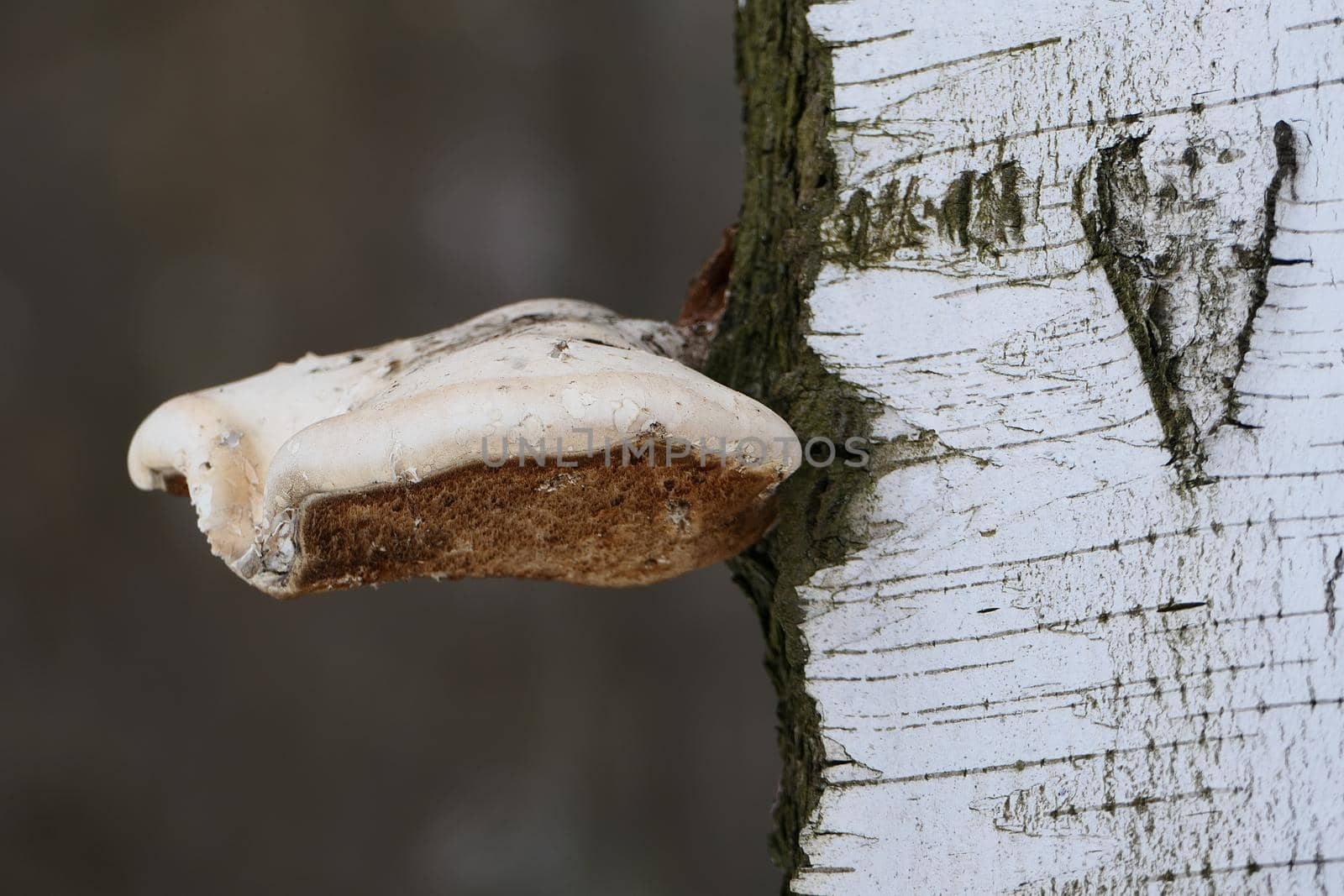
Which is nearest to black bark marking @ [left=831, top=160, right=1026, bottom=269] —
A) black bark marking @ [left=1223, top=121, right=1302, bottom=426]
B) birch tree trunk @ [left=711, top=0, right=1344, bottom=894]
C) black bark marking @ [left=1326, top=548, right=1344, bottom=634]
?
birch tree trunk @ [left=711, top=0, right=1344, bottom=894]

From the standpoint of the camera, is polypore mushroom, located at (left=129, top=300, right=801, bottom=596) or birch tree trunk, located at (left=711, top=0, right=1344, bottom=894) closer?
polypore mushroom, located at (left=129, top=300, right=801, bottom=596)

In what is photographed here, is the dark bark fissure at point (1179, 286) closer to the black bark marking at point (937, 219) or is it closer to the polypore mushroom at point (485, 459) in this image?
the black bark marking at point (937, 219)

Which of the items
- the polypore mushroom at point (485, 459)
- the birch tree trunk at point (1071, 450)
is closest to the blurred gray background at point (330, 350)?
the polypore mushroom at point (485, 459)

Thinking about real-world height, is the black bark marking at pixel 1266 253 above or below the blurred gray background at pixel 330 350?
above

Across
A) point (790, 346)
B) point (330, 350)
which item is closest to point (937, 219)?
point (790, 346)

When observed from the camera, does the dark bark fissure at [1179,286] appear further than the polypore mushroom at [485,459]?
Yes

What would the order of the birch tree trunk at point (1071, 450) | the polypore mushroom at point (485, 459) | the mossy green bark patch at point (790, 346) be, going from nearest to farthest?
the polypore mushroom at point (485, 459) < the birch tree trunk at point (1071, 450) < the mossy green bark patch at point (790, 346)

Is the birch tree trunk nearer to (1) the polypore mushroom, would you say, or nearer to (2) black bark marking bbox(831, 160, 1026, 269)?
(2) black bark marking bbox(831, 160, 1026, 269)

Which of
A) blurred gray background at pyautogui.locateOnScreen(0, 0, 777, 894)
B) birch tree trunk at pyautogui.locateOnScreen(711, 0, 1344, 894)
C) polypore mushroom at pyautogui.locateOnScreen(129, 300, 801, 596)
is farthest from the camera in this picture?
blurred gray background at pyautogui.locateOnScreen(0, 0, 777, 894)
